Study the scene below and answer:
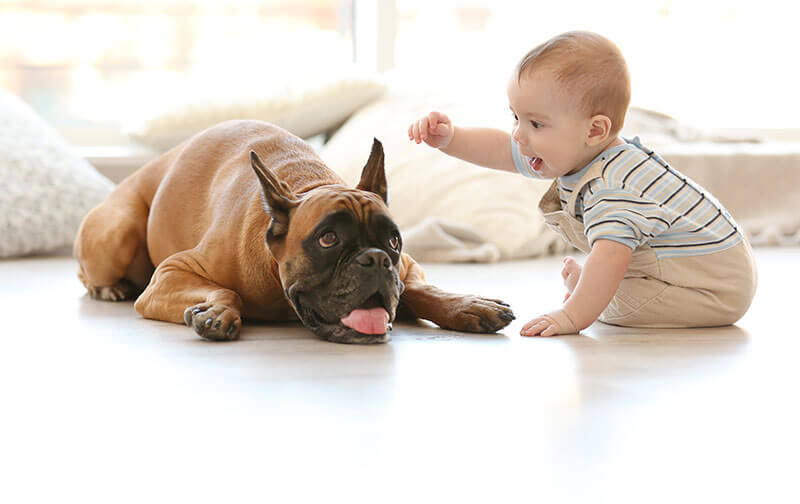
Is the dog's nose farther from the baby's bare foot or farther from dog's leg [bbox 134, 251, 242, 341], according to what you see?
the baby's bare foot

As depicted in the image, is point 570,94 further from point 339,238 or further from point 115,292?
point 115,292

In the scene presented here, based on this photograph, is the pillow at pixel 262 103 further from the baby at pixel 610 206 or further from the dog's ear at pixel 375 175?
the dog's ear at pixel 375 175

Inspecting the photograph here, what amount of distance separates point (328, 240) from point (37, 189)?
2.00 meters

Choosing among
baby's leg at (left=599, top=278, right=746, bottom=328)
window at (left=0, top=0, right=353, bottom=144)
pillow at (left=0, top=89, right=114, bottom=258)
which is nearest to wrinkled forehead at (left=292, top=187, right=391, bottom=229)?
baby's leg at (left=599, top=278, right=746, bottom=328)

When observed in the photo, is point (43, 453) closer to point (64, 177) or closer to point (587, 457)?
point (587, 457)

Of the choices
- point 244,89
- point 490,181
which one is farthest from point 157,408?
point 244,89

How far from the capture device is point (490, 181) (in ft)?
10.8

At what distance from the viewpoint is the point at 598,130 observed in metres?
1.81

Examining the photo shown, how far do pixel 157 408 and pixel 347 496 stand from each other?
46 cm

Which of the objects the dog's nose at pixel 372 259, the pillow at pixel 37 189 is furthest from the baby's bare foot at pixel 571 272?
the pillow at pixel 37 189

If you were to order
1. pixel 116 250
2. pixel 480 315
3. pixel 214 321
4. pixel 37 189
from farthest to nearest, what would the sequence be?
pixel 37 189 < pixel 116 250 < pixel 480 315 < pixel 214 321

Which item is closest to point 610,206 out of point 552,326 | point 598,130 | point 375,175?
point 598,130

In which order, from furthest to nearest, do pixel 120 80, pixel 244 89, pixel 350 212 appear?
pixel 120 80 → pixel 244 89 → pixel 350 212

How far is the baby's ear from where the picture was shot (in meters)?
1.78
